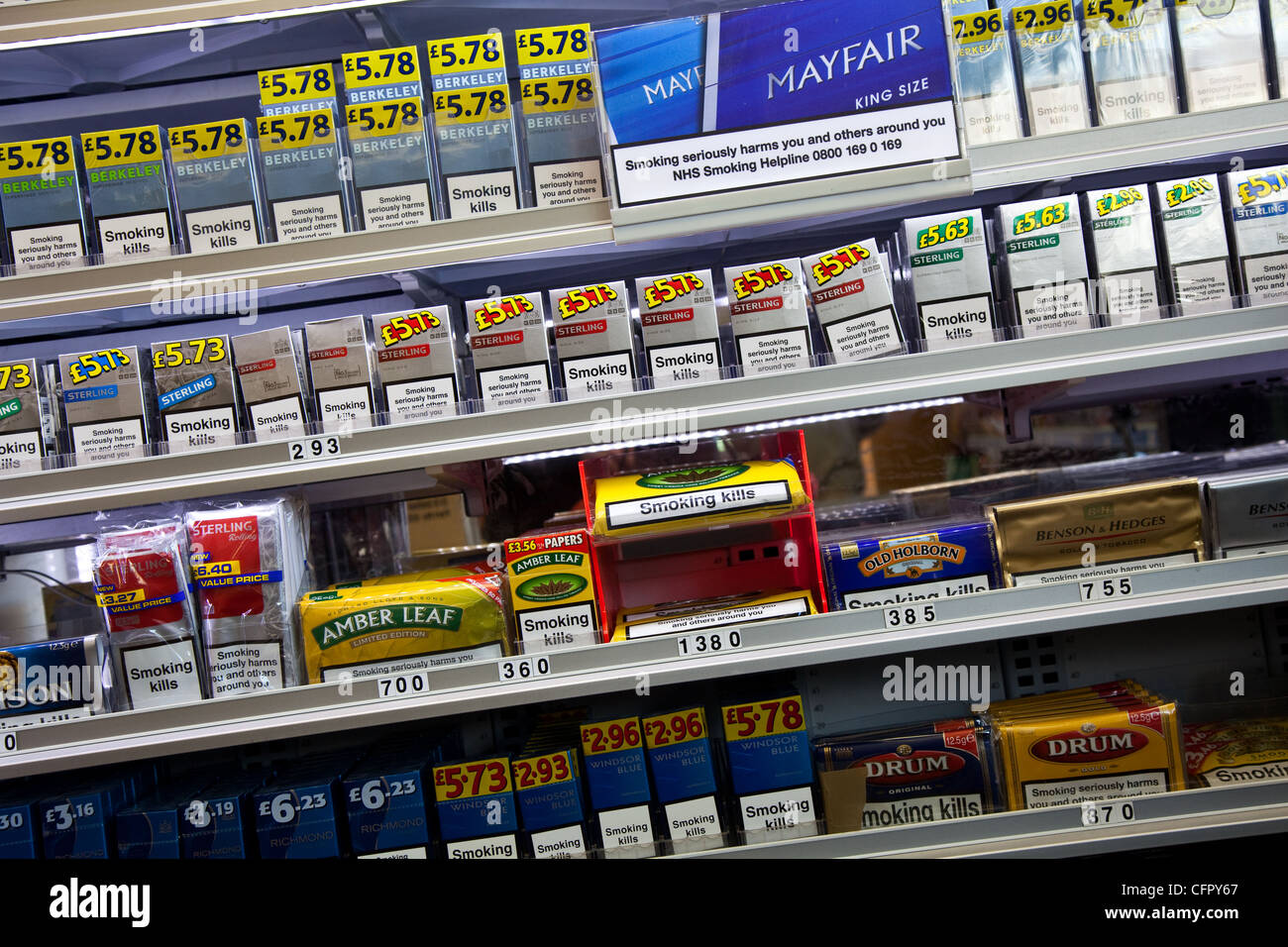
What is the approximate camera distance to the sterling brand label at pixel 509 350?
163cm

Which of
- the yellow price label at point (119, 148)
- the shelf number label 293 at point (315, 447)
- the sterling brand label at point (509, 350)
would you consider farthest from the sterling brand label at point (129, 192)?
the sterling brand label at point (509, 350)

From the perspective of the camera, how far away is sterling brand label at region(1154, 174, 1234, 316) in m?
1.61

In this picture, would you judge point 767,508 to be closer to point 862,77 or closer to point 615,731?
point 615,731

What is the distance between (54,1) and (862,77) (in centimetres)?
157

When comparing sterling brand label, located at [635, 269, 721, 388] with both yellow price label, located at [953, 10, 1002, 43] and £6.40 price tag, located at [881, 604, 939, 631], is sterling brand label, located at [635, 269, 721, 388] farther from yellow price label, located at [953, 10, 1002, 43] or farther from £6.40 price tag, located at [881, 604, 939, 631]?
yellow price label, located at [953, 10, 1002, 43]

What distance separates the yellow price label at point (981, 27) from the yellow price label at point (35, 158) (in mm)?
1750

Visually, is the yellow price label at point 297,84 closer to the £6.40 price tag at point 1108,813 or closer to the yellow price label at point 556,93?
the yellow price label at point 556,93

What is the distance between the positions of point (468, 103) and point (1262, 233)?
1553 mm

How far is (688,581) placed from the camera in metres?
1.79

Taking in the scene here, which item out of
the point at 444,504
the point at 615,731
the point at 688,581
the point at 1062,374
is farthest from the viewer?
the point at 444,504

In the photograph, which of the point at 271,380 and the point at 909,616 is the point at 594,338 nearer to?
the point at 271,380

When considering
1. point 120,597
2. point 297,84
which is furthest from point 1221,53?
point 120,597

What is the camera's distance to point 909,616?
159 cm
